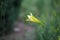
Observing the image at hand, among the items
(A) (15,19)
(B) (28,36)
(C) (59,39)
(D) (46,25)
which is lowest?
(C) (59,39)

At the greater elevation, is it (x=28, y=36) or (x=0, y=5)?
(x=0, y=5)

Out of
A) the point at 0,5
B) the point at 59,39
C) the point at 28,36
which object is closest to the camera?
the point at 59,39

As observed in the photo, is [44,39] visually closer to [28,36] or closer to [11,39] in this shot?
[28,36]

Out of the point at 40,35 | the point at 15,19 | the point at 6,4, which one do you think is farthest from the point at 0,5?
the point at 40,35

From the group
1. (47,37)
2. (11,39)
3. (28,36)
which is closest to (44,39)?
(47,37)

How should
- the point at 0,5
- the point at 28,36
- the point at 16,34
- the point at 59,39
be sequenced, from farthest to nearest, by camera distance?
the point at 16,34
the point at 0,5
the point at 28,36
the point at 59,39

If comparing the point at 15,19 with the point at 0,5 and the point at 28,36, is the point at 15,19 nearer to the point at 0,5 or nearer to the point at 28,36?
the point at 0,5

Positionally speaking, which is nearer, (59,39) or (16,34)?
(59,39)
